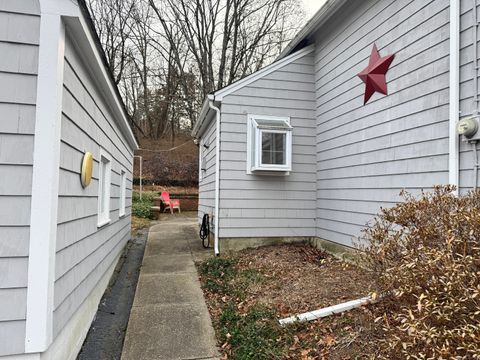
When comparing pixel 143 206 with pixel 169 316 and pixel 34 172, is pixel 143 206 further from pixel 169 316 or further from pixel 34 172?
pixel 34 172

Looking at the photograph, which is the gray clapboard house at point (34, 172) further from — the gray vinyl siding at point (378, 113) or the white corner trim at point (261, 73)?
the white corner trim at point (261, 73)

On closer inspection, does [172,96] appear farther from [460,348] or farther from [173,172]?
[460,348]

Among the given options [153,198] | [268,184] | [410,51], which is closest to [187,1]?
[153,198]

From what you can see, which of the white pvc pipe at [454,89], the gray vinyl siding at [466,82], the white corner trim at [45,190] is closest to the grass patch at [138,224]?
the white corner trim at [45,190]

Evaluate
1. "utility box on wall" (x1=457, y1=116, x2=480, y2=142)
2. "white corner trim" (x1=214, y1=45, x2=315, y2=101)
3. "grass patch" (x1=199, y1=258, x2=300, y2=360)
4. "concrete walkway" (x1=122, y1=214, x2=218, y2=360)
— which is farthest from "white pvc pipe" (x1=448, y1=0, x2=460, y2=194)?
"white corner trim" (x1=214, y1=45, x2=315, y2=101)

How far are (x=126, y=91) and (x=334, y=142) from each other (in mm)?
19959

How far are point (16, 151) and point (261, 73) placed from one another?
5.19 m

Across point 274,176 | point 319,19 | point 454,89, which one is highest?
point 319,19

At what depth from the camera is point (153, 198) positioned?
1566 centimetres

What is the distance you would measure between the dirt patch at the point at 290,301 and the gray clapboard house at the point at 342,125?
0.88 m

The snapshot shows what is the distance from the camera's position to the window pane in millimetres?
6363

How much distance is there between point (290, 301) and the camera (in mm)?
3777

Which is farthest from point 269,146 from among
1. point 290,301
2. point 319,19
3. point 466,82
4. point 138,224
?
point 138,224

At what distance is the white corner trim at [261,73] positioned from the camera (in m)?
6.49
